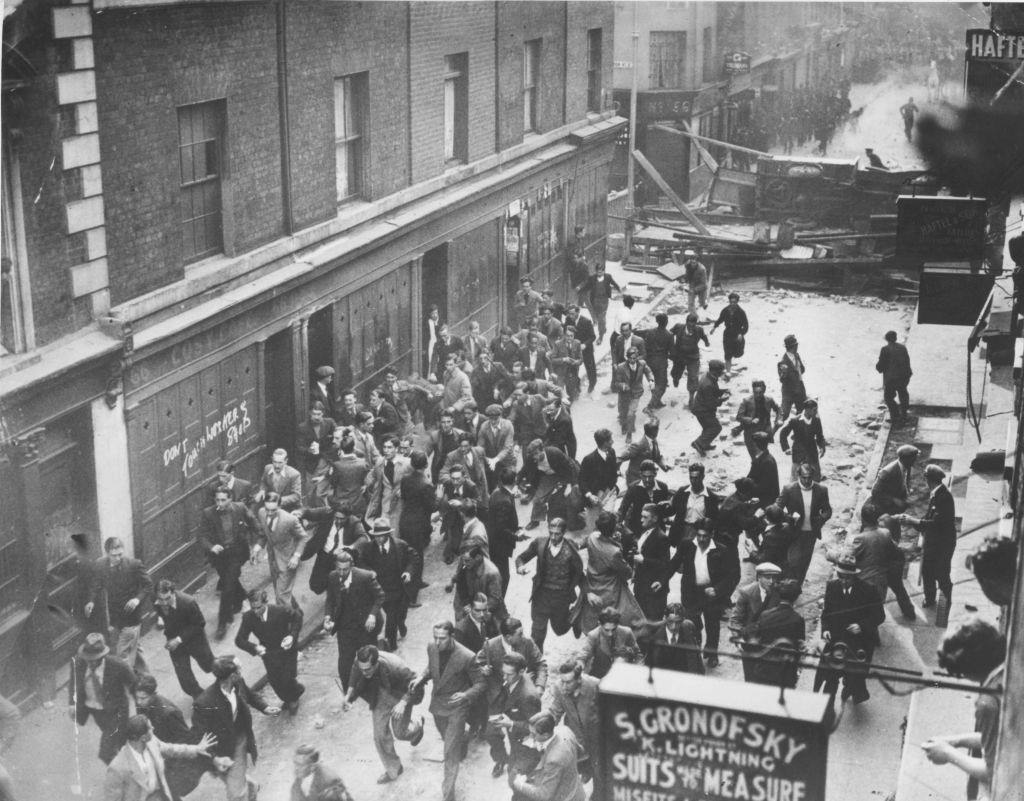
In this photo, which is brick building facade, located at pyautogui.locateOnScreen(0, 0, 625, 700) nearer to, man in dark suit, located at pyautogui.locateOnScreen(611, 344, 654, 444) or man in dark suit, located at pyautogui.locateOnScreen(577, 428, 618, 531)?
man in dark suit, located at pyautogui.locateOnScreen(611, 344, 654, 444)

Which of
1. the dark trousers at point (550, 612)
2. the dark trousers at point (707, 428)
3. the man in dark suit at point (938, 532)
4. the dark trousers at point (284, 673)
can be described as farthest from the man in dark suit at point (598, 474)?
the dark trousers at point (284, 673)

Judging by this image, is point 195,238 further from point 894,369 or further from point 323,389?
point 894,369

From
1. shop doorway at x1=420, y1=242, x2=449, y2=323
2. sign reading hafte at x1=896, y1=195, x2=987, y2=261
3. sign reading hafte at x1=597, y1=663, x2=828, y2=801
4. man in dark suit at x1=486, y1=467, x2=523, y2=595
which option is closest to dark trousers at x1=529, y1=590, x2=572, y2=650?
man in dark suit at x1=486, y1=467, x2=523, y2=595

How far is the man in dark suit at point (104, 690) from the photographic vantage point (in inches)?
420

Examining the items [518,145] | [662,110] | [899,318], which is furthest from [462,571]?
[662,110]

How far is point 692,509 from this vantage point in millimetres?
13664

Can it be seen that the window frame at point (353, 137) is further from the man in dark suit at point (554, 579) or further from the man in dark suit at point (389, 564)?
the man in dark suit at point (554, 579)

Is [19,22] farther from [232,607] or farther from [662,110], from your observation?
[662,110]

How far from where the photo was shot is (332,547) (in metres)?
14.7

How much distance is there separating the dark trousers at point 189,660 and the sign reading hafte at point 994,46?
455 inches

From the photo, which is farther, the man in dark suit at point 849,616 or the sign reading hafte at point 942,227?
the sign reading hafte at point 942,227

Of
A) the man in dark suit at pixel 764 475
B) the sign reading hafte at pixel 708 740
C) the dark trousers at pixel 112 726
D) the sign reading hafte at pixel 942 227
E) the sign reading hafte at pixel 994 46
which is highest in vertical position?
the sign reading hafte at pixel 994 46

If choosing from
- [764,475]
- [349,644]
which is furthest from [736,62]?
[349,644]

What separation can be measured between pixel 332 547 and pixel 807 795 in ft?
28.1
